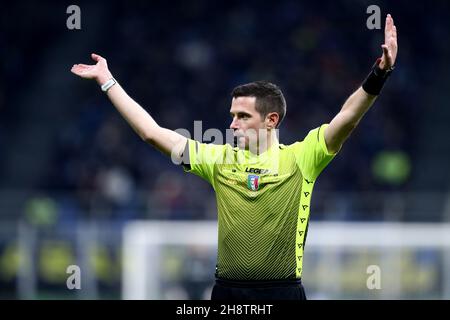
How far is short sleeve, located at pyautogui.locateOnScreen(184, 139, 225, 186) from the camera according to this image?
230 inches

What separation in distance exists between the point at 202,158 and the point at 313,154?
25.6 inches

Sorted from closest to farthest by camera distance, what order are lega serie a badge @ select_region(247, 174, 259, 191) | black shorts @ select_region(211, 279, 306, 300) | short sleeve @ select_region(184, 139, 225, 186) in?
black shorts @ select_region(211, 279, 306, 300) → lega serie a badge @ select_region(247, 174, 259, 191) → short sleeve @ select_region(184, 139, 225, 186)

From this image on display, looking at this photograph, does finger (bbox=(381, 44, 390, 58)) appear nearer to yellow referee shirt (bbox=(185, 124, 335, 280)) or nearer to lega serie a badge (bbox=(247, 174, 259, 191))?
yellow referee shirt (bbox=(185, 124, 335, 280))

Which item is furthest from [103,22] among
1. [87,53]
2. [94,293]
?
[94,293]

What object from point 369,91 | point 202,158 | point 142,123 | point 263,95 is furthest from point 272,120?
point 142,123

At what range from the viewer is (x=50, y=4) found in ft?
77.1

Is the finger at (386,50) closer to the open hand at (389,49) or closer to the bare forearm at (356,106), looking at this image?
the open hand at (389,49)

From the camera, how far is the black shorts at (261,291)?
18.4ft

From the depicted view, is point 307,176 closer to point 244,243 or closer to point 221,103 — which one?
point 244,243

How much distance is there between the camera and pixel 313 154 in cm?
573

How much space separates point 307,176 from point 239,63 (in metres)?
16.3

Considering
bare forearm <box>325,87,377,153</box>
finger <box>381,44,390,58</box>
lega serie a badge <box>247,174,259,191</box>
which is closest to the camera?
finger <box>381,44,390,58</box>

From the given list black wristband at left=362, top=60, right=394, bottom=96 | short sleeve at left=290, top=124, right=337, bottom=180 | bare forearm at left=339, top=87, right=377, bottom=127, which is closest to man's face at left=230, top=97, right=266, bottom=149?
short sleeve at left=290, top=124, right=337, bottom=180

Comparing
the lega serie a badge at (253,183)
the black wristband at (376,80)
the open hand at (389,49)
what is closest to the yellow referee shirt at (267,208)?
the lega serie a badge at (253,183)
